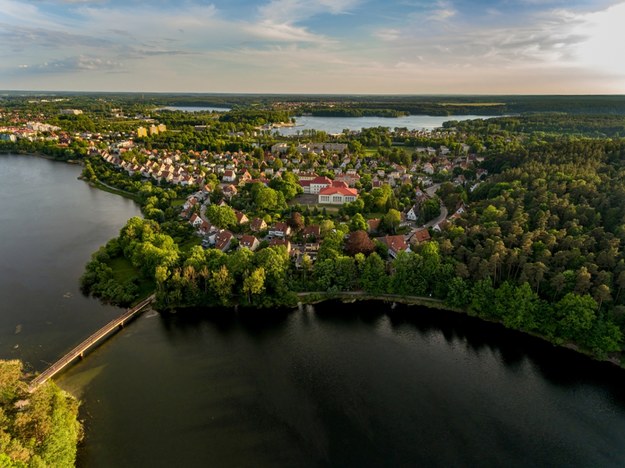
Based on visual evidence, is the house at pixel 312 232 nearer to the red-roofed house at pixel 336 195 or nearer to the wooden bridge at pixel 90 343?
the wooden bridge at pixel 90 343

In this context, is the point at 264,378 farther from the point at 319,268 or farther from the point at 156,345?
the point at 319,268

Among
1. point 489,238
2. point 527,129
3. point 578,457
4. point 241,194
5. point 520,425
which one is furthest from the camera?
point 527,129

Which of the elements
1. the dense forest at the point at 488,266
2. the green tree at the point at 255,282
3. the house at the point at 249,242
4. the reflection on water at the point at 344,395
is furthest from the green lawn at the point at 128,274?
the house at the point at 249,242

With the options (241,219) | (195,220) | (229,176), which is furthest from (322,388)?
(229,176)

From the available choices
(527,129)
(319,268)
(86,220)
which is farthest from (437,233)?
(527,129)

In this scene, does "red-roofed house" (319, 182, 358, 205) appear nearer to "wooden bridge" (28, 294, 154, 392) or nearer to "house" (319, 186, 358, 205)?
"house" (319, 186, 358, 205)

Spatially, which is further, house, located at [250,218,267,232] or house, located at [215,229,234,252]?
house, located at [250,218,267,232]

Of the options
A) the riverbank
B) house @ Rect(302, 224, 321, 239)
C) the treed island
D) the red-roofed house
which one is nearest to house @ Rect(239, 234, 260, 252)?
the treed island
